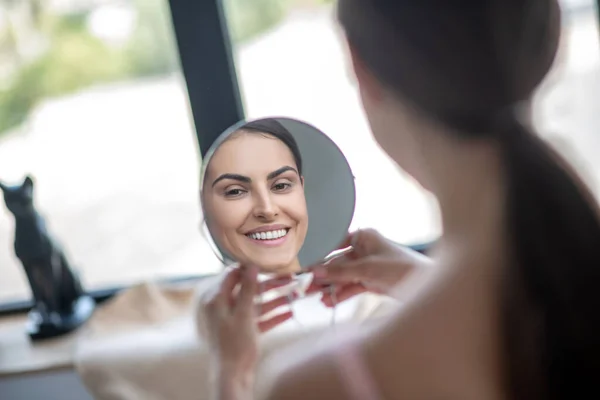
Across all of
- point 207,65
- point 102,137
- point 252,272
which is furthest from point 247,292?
point 102,137

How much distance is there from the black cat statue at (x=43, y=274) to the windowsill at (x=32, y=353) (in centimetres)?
2

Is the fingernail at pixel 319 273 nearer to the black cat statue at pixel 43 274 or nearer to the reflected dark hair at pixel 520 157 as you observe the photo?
the reflected dark hair at pixel 520 157

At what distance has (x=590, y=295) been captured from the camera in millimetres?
489

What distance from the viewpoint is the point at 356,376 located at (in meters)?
0.50

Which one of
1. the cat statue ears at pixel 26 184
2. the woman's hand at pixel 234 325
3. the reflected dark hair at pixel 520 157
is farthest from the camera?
the cat statue ears at pixel 26 184

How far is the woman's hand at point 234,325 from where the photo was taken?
0.66 m

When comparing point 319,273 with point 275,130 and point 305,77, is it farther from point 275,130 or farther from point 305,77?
point 305,77

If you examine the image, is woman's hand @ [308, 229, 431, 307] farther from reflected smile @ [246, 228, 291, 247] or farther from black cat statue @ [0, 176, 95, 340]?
black cat statue @ [0, 176, 95, 340]

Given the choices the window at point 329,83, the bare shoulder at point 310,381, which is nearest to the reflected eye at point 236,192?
the bare shoulder at point 310,381

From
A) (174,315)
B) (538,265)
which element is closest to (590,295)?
(538,265)

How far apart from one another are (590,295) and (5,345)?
89 centimetres

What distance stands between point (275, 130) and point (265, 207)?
75mm

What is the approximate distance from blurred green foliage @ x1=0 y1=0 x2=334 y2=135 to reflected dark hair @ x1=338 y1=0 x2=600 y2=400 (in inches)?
24.9

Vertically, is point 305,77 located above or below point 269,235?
above
